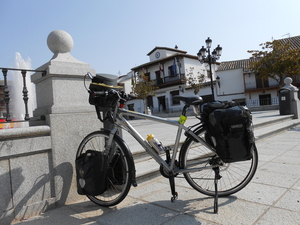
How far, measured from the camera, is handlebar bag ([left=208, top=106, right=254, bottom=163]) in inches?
85.8

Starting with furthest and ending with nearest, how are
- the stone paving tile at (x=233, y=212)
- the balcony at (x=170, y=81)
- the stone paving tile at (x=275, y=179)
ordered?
the balcony at (x=170, y=81)
the stone paving tile at (x=275, y=179)
the stone paving tile at (x=233, y=212)

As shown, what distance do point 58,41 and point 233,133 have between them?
2.42m

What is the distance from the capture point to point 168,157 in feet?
8.44

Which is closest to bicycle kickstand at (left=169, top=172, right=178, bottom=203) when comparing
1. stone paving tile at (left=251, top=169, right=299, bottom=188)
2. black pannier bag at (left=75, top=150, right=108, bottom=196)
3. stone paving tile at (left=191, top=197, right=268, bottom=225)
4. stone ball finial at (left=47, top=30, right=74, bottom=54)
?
stone paving tile at (left=191, top=197, right=268, bottom=225)

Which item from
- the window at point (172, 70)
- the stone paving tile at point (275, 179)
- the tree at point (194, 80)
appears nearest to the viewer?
the stone paving tile at point (275, 179)

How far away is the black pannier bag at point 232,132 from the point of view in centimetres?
218

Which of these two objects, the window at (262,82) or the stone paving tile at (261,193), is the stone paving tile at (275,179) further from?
the window at (262,82)

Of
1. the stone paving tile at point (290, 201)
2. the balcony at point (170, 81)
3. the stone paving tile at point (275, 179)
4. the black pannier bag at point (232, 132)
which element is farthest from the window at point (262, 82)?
the black pannier bag at point (232, 132)

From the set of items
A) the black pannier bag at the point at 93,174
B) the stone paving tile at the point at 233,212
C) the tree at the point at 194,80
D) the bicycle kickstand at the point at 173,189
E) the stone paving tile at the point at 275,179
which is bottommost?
the stone paving tile at the point at 233,212

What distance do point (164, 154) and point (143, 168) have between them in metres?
0.98

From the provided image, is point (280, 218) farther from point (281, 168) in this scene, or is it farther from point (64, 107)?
point (64, 107)

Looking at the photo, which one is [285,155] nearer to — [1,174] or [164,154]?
[164,154]

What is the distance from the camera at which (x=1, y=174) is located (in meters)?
2.34

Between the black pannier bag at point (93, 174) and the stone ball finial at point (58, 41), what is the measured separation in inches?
57.3
